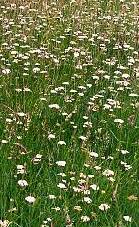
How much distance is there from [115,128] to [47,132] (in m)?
0.80

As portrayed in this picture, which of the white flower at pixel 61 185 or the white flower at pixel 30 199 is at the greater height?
the white flower at pixel 30 199

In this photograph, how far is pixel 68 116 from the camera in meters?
5.09

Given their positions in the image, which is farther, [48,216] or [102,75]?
[102,75]

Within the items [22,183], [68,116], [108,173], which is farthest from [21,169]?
[68,116]

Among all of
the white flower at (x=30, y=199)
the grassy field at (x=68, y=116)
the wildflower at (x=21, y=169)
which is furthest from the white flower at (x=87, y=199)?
the wildflower at (x=21, y=169)

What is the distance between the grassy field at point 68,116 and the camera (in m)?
4.02

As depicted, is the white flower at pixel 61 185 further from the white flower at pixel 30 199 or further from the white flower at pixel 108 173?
the white flower at pixel 108 173

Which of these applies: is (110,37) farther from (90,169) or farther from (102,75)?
(90,169)

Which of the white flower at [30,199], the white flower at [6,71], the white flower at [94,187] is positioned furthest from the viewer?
the white flower at [6,71]

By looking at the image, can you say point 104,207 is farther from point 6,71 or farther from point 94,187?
point 6,71

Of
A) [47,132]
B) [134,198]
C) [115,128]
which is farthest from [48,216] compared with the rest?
[115,128]

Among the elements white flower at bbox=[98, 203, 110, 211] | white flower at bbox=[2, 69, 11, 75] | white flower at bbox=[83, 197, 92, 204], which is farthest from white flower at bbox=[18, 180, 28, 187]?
white flower at bbox=[2, 69, 11, 75]

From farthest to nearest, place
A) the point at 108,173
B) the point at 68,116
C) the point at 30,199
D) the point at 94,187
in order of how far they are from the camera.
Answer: the point at 68,116, the point at 108,173, the point at 94,187, the point at 30,199

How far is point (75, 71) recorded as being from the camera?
6.64m
